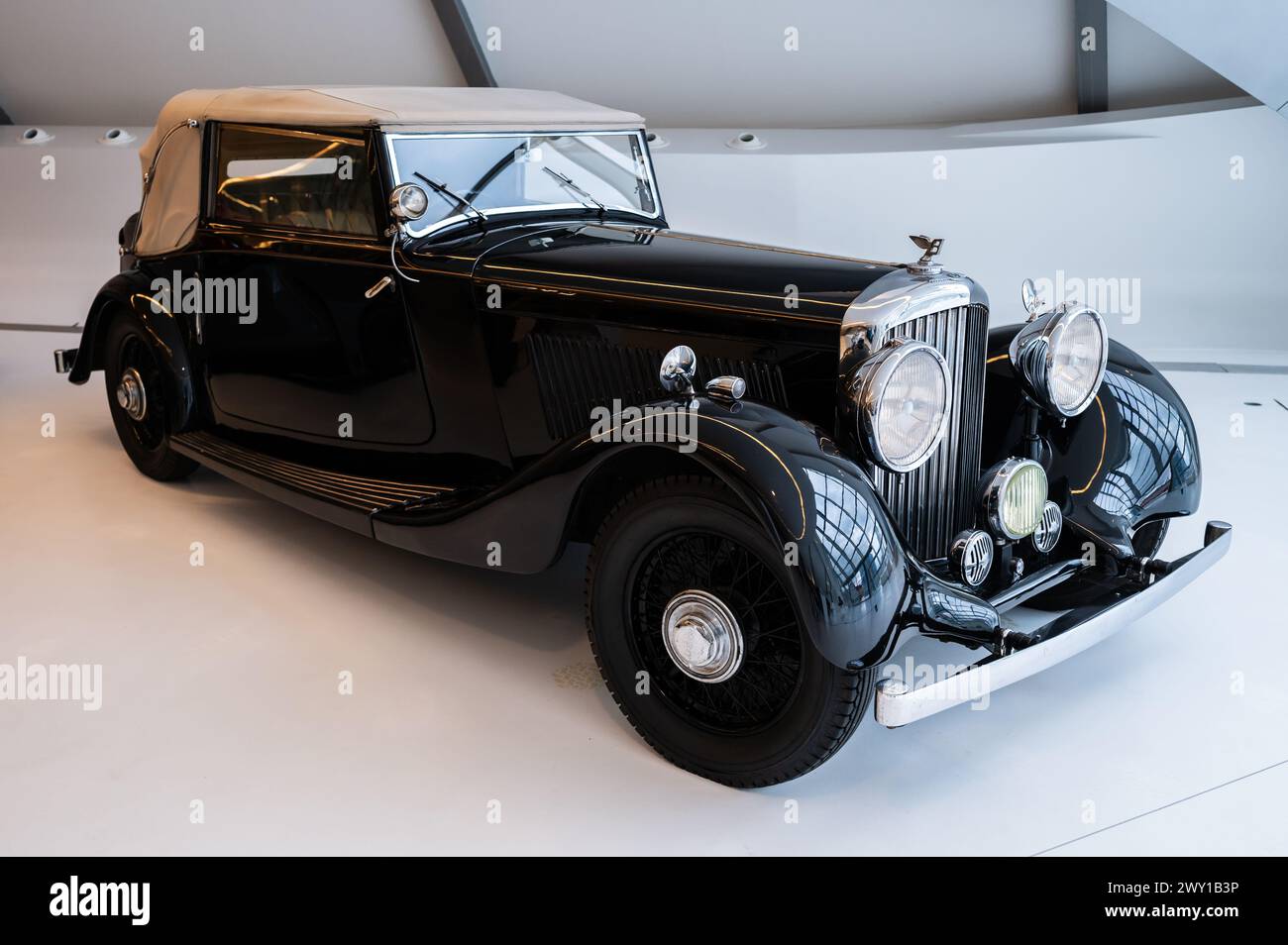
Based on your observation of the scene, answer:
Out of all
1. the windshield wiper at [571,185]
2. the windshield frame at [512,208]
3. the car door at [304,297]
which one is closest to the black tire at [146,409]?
the car door at [304,297]

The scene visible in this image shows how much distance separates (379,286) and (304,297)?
0.42m

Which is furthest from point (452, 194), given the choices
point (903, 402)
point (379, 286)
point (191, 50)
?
point (191, 50)

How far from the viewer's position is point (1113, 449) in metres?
3.04

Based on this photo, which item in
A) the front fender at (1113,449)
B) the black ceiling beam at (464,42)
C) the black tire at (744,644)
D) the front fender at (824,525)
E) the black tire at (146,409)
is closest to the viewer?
the front fender at (824,525)

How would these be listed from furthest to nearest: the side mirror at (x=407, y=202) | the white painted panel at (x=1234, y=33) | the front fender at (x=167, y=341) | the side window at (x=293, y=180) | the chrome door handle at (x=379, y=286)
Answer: the white painted panel at (x=1234, y=33) → the front fender at (x=167, y=341) → the side window at (x=293, y=180) → the chrome door handle at (x=379, y=286) → the side mirror at (x=407, y=202)

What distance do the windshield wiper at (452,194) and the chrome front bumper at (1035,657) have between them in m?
1.90

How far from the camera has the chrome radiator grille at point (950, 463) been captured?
2.64 m

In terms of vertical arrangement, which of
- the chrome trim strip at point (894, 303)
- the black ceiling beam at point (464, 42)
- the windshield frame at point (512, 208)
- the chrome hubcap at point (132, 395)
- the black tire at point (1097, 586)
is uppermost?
the black ceiling beam at point (464, 42)

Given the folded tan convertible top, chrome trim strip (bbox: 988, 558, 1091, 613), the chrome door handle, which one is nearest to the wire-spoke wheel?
chrome trim strip (bbox: 988, 558, 1091, 613)

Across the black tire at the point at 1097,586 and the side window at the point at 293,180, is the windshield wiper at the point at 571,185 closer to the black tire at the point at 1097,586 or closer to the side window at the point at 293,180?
the side window at the point at 293,180

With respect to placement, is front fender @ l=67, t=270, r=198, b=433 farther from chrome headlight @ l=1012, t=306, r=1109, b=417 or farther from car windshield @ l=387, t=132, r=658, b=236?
chrome headlight @ l=1012, t=306, r=1109, b=417

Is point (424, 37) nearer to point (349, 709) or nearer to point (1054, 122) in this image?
point (1054, 122)
